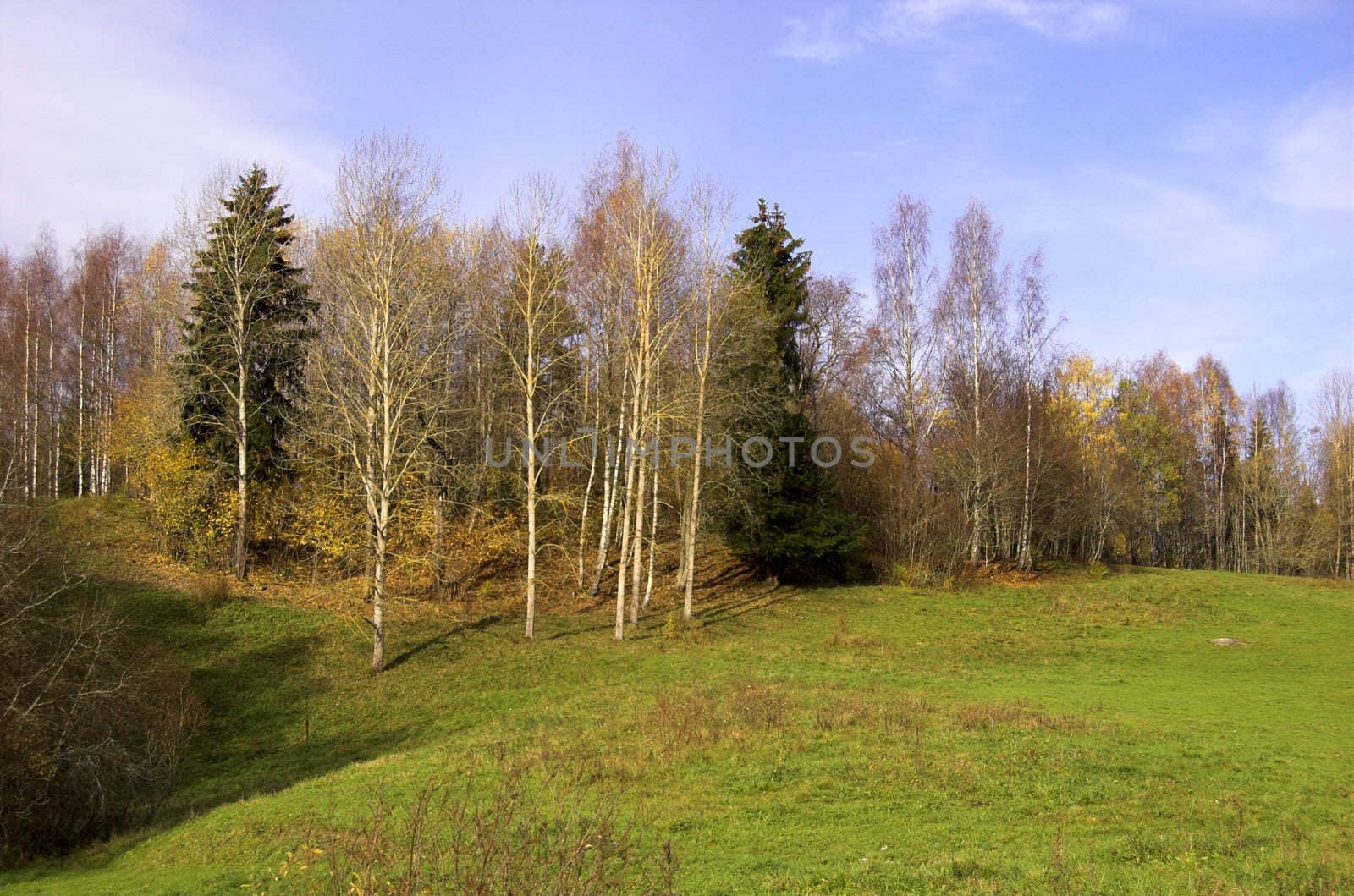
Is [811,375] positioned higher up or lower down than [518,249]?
lower down

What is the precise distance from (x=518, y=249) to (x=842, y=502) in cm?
1911

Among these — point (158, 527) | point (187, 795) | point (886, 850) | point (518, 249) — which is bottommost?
point (187, 795)

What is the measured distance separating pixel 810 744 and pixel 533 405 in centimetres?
1670

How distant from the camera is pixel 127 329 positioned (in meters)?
39.8

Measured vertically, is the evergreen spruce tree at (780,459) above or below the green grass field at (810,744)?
above

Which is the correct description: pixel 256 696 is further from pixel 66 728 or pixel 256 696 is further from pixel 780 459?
pixel 780 459

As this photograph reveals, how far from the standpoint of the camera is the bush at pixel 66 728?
12469mm

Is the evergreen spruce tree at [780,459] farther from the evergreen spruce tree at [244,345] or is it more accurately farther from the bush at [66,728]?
the bush at [66,728]

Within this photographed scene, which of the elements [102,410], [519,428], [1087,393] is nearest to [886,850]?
[519,428]

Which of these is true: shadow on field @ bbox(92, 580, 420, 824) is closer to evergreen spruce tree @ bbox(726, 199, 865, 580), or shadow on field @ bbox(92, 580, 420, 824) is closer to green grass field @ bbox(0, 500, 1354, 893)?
green grass field @ bbox(0, 500, 1354, 893)

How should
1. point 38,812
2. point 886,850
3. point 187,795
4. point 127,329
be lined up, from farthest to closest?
point 127,329 → point 187,795 → point 38,812 → point 886,850

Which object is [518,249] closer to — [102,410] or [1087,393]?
[102,410]

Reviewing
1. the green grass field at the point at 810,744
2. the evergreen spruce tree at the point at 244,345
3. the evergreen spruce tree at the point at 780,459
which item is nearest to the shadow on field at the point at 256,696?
the green grass field at the point at 810,744

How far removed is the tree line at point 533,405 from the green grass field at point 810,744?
2.70 meters
